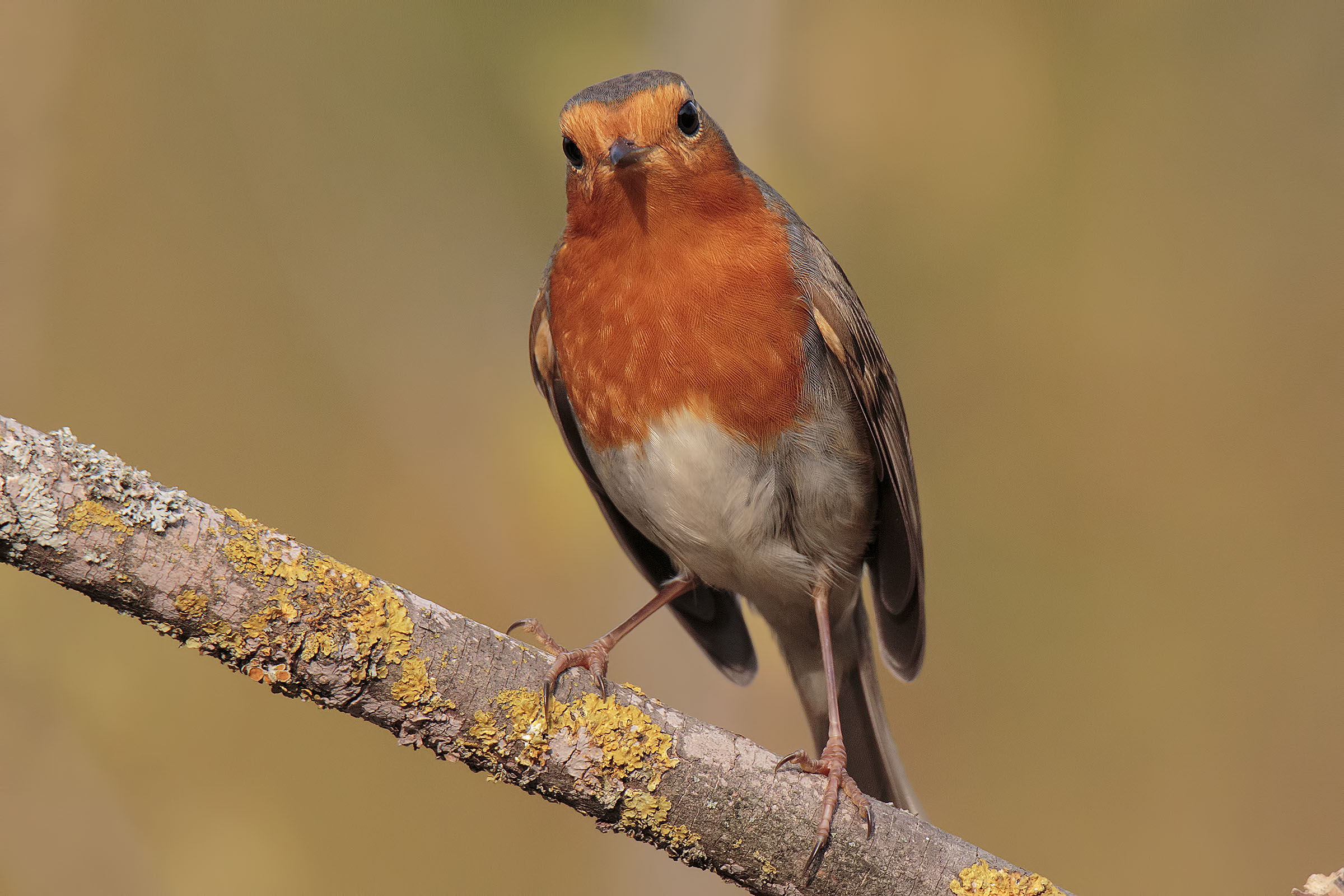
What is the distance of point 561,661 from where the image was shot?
1933mm

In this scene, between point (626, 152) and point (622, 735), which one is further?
point (626, 152)

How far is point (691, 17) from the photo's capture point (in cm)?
462

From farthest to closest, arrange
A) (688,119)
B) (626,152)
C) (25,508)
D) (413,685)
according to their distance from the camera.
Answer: (688,119) < (626,152) < (413,685) < (25,508)

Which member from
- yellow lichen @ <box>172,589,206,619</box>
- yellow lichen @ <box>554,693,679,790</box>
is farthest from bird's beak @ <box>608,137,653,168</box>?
yellow lichen @ <box>172,589,206,619</box>

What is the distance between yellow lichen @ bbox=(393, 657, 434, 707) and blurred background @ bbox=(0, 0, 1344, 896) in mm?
2194

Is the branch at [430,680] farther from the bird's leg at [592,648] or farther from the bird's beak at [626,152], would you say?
the bird's beak at [626,152]

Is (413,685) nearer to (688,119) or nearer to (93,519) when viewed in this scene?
(93,519)

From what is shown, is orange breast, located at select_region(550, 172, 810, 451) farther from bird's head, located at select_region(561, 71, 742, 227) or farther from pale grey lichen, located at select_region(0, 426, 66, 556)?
pale grey lichen, located at select_region(0, 426, 66, 556)

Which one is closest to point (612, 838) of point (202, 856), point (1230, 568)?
point (202, 856)

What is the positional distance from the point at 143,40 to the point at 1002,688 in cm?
476

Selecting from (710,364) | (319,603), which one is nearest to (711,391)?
(710,364)

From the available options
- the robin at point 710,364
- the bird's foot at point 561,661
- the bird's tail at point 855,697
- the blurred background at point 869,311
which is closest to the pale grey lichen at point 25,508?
the bird's foot at point 561,661

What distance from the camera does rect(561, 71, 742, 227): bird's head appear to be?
8.52ft

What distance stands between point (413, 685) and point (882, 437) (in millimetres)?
1577
